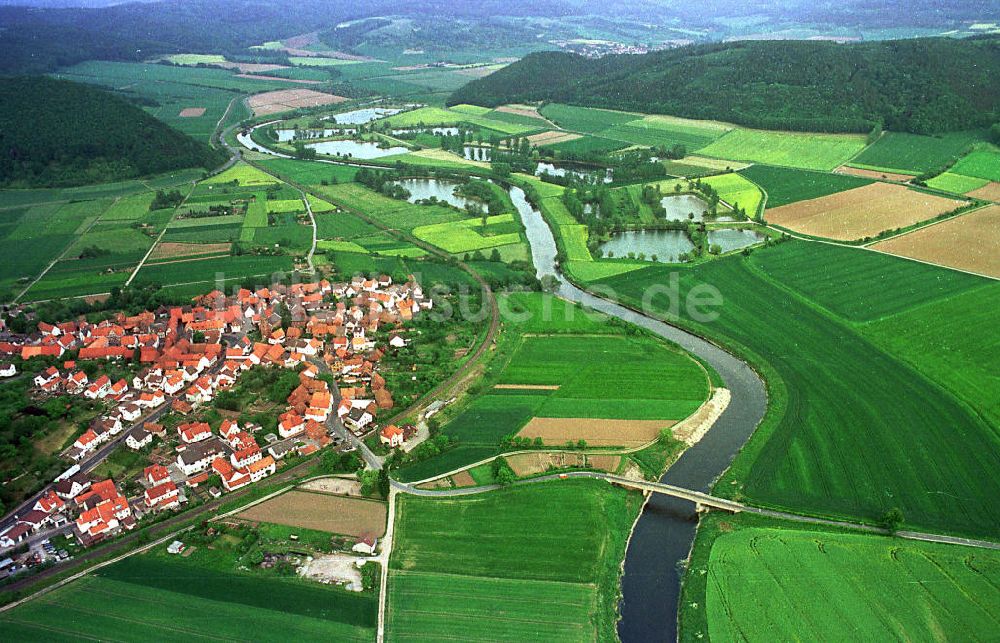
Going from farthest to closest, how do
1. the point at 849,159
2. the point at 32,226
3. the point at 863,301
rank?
the point at 849,159 → the point at 32,226 → the point at 863,301

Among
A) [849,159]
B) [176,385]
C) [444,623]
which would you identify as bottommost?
[444,623]

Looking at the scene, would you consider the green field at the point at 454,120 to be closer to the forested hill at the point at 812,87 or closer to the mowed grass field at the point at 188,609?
the forested hill at the point at 812,87

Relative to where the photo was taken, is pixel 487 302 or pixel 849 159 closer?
pixel 487 302

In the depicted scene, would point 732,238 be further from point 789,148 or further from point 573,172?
point 789,148

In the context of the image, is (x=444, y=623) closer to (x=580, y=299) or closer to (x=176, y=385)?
(x=176, y=385)

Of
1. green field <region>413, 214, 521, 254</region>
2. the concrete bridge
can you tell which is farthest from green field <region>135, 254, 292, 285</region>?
the concrete bridge

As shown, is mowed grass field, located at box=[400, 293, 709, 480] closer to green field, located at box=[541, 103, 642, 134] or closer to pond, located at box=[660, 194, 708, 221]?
pond, located at box=[660, 194, 708, 221]

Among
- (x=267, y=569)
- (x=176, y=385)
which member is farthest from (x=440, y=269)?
(x=267, y=569)
